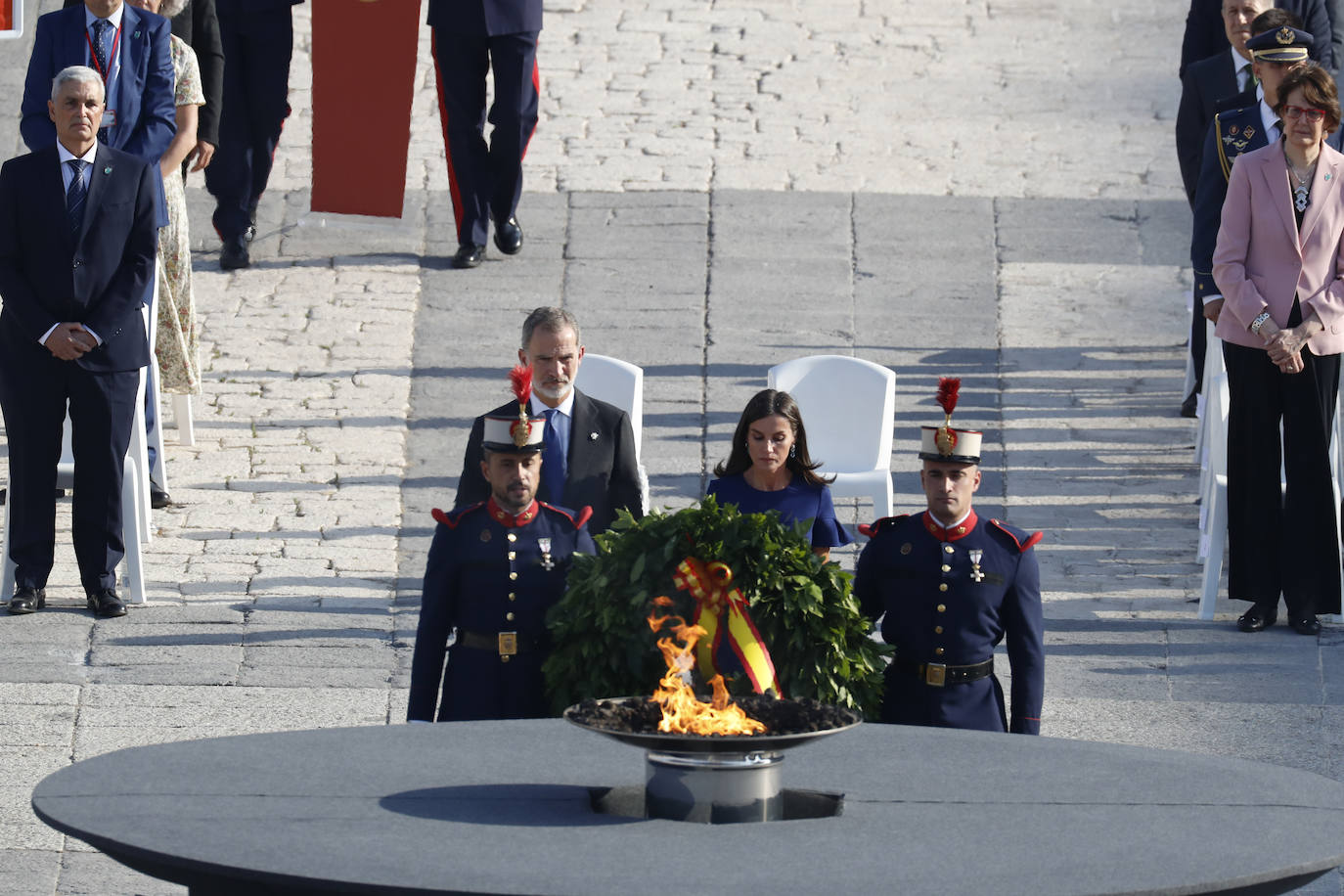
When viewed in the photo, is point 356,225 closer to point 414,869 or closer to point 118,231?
point 118,231

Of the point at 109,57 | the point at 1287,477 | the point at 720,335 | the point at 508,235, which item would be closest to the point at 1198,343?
the point at 1287,477

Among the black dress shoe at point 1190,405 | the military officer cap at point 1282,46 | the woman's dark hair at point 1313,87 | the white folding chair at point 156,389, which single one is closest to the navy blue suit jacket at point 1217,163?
the military officer cap at point 1282,46

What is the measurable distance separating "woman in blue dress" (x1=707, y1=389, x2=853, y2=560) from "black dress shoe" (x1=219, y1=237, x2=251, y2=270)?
17.9 feet

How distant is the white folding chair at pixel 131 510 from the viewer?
7.56 meters

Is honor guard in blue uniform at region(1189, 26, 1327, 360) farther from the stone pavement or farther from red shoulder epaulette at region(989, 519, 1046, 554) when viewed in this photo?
red shoulder epaulette at region(989, 519, 1046, 554)

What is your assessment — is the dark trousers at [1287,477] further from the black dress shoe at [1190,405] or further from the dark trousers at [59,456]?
the dark trousers at [59,456]

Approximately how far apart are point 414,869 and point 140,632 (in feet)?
12.7

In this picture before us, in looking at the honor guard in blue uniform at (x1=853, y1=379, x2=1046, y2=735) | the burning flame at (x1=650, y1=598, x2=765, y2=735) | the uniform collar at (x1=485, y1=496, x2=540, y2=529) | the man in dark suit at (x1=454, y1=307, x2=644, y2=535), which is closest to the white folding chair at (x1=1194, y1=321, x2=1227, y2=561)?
the honor guard in blue uniform at (x1=853, y1=379, x2=1046, y2=735)

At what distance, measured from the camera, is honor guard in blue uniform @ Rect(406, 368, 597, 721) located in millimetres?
5418

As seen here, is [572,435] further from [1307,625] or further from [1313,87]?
[1307,625]

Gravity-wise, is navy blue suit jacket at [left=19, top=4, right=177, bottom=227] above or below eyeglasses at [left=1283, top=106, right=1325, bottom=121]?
above

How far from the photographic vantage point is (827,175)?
1175cm

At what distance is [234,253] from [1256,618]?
5631 mm

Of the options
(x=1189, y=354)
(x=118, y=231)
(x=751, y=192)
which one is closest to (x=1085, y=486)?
(x=1189, y=354)
